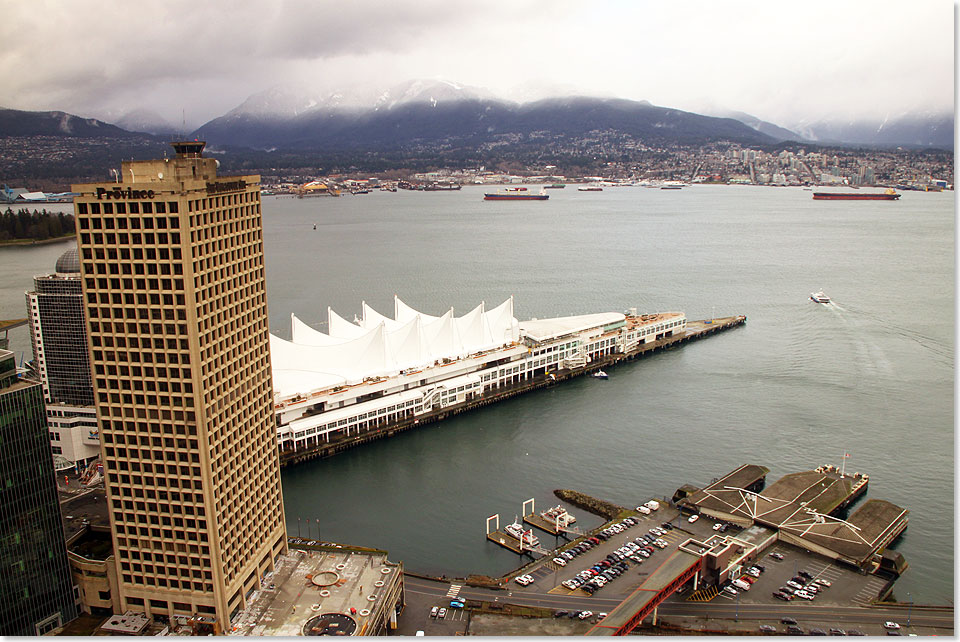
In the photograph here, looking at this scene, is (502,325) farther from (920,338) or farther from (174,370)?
(920,338)

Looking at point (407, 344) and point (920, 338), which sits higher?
point (407, 344)

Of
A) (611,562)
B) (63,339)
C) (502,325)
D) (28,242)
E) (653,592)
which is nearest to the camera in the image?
(653,592)

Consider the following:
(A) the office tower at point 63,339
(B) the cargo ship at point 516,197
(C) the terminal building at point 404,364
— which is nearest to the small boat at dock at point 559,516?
(C) the terminal building at point 404,364

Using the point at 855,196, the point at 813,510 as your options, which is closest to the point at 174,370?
the point at 813,510

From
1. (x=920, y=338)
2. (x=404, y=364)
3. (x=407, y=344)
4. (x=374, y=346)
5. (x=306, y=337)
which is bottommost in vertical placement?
(x=920, y=338)

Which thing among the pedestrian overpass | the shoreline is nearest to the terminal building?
the pedestrian overpass

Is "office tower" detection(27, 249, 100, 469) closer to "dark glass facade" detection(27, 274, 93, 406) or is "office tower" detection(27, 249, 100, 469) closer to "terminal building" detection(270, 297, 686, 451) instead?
"dark glass facade" detection(27, 274, 93, 406)

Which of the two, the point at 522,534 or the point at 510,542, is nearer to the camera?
the point at 510,542
